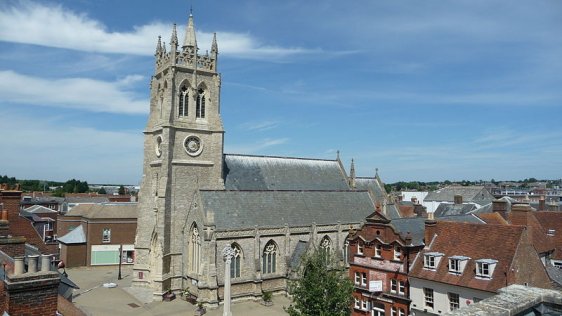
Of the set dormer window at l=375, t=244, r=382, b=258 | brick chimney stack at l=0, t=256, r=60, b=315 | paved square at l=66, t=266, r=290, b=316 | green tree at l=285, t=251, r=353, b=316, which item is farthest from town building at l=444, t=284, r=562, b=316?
paved square at l=66, t=266, r=290, b=316

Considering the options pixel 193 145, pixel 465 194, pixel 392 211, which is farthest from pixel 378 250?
pixel 465 194

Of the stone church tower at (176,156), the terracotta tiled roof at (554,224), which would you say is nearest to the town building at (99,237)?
the stone church tower at (176,156)

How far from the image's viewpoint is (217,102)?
43250 millimetres

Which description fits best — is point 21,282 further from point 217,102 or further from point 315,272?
point 217,102

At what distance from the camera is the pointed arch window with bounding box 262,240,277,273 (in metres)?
37.7

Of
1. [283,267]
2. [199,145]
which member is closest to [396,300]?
[283,267]

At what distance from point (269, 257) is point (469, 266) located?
17.8 meters

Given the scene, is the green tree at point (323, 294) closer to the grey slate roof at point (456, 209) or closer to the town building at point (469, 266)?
the town building at point (469, 266)

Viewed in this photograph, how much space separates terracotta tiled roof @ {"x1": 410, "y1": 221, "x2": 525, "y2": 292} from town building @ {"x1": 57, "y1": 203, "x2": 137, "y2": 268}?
38.5 m

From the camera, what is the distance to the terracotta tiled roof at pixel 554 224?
35.1 meters

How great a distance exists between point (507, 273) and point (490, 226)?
4218 mm

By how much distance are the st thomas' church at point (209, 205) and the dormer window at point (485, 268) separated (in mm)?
14103

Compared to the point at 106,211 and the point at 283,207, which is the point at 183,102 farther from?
the point at 106,211

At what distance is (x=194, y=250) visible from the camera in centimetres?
3788
